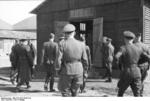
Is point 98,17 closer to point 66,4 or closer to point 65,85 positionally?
point 66,4

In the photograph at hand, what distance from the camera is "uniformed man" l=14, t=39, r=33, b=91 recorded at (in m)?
8.85

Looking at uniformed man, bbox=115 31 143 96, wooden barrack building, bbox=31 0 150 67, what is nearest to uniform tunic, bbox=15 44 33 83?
uniformed man, bbox=115 31 143 96

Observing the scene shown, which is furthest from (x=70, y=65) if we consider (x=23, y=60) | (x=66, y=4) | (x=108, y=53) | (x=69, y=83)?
(x=66, y=4)

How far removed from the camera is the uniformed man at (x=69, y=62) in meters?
5.28

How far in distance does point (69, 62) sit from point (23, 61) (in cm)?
399

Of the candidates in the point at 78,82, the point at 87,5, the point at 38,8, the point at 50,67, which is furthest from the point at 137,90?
the point at 38,8

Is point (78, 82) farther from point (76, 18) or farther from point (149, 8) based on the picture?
point (76, 18)

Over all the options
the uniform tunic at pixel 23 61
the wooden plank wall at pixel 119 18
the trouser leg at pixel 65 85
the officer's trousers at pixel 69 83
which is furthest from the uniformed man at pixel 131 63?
the wooden plank wall at pixel 119 18

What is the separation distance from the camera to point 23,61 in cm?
895

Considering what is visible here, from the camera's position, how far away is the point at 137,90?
566 centimetres

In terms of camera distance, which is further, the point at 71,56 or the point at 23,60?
the point at 23,60

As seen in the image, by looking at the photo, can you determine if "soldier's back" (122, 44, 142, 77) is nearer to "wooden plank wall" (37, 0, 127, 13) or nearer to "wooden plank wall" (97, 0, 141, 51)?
"wooden plank wall" (97, 0, 141, 51)

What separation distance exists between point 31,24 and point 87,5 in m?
61.8

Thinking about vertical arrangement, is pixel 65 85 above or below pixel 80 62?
below
